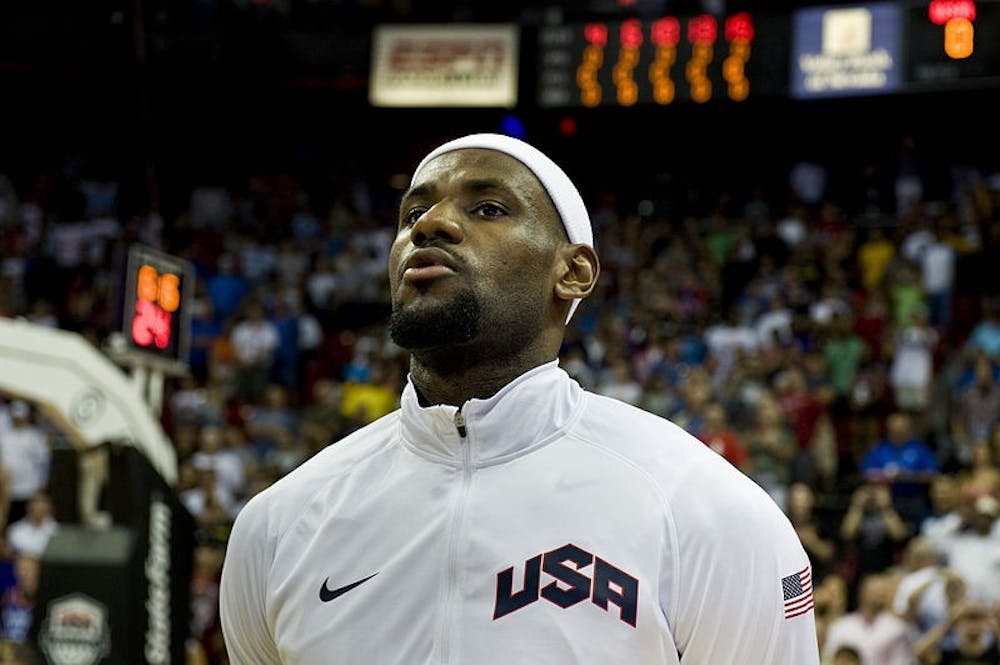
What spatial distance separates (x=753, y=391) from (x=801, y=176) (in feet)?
20.6

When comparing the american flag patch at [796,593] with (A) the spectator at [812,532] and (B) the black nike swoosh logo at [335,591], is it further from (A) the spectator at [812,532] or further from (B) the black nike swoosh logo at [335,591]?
(A) the spectator at [812,532]

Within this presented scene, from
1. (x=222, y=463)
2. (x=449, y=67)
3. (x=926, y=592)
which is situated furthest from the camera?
(x=449, y=67)

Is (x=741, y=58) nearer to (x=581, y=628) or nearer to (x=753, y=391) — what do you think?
(x=753, y=391)

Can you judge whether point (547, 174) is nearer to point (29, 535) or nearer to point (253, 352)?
point (29, 535)

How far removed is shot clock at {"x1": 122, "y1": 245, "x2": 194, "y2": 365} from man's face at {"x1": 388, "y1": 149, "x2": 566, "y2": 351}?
4425 millimetres

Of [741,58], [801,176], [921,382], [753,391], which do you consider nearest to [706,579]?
[753,391]

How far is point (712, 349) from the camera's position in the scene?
1372 centimetres

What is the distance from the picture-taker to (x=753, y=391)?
12.2 meters

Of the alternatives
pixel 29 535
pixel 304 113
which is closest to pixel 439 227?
pixel 29 535

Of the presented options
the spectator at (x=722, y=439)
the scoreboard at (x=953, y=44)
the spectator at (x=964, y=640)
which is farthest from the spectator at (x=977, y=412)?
the scoreboard at (x=953, y=44)

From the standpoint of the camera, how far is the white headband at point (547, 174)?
8.22 ft

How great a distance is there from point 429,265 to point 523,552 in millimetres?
478

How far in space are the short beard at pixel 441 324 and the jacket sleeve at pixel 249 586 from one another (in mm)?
373

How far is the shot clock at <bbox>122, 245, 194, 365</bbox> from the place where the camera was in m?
6.73
